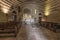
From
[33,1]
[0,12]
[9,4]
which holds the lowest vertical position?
[0,12]

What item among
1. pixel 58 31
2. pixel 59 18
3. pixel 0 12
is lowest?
pixel 58 31

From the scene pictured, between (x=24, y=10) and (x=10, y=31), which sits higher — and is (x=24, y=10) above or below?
above

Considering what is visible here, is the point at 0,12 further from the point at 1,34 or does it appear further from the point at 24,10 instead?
the point at 24,10

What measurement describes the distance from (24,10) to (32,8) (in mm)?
2841

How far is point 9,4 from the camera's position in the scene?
51.1ft

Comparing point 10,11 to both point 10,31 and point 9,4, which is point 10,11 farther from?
point 10,31

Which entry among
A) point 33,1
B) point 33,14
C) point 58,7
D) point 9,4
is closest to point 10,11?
point 9,4

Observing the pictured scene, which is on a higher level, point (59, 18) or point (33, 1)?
point (33, 1)

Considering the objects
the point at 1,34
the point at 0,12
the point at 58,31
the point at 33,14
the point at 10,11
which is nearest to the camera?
the point at 1,34

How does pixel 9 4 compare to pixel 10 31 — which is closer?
pixel 10 31

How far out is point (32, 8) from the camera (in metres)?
31.2

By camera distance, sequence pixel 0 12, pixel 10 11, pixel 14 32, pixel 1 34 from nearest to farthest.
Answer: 1. pixel 1 34
2. pixel 14 32
3. pixel 0 12
4. pixel 10 11

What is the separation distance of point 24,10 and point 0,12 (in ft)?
65.4

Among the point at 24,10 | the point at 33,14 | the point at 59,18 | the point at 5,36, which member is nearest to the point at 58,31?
the point at 59,18
